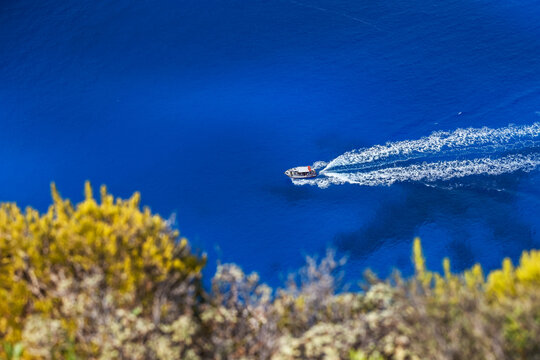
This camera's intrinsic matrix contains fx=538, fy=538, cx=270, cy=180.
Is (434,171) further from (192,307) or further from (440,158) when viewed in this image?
(192,307)

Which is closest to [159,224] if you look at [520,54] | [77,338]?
[77,338]

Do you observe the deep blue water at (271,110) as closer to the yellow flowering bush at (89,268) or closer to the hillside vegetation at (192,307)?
the hillside vegetation at (192,307)

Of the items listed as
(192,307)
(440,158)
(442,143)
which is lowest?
(192,307)

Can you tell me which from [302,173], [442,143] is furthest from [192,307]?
[442,143]

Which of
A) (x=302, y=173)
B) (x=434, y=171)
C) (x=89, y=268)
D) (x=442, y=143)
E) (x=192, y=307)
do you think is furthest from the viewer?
(x=442, y=143)

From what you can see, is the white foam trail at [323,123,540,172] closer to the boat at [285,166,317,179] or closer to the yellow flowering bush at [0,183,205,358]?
the boat at [285,166,317,179]

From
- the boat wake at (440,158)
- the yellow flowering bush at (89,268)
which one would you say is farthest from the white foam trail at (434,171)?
the yellow flowering bush at (89,268)
